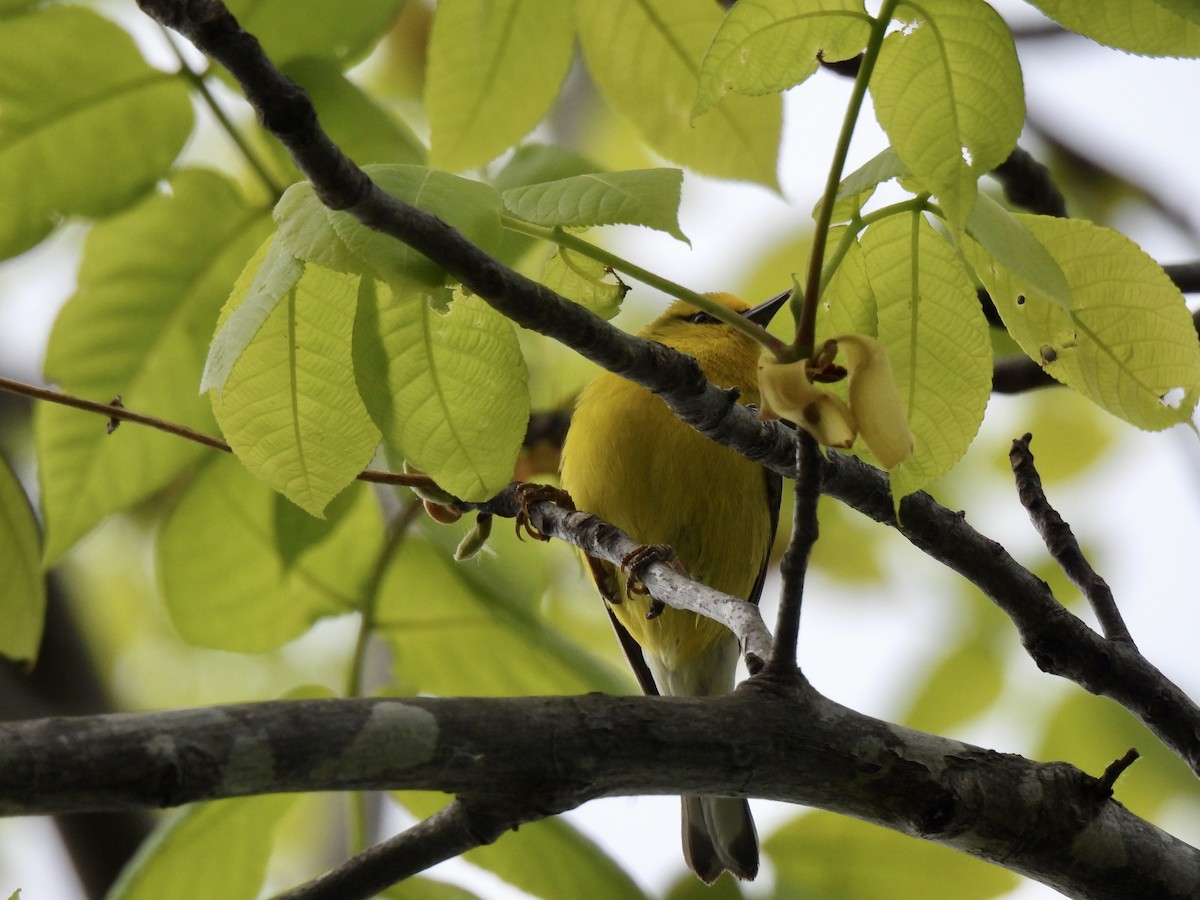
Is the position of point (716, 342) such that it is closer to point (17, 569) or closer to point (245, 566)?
point (245, 566)

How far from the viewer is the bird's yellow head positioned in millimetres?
4215

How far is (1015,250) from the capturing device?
58.7 inches

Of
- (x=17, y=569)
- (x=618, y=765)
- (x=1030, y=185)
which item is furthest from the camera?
(x=1030, y=185)

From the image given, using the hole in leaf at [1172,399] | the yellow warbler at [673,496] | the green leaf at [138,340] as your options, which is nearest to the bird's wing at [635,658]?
the yellow warbler at [673,496]

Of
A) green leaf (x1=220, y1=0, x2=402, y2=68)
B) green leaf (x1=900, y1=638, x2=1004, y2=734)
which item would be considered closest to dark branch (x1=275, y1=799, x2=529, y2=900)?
green leaf (x1=220, y1=0, x2=402, y2=68)

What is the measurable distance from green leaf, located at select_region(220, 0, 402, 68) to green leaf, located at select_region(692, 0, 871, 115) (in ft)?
3.93

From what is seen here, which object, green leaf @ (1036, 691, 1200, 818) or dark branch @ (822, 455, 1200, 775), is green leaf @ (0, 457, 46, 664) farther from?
green leaf @ (1036, 691, 1200, 818)

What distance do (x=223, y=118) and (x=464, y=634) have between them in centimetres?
115

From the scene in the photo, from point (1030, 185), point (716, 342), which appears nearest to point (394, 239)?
point (1030, 185)

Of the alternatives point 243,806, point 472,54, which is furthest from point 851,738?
point 472,54

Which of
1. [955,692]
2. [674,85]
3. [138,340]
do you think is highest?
[674,85]

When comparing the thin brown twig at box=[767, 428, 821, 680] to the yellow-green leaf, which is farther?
the thin brown twig at box=[767, 428, 821, 680]

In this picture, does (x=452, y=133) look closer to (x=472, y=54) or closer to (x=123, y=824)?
(x=472, y=54)

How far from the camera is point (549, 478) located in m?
4.22
